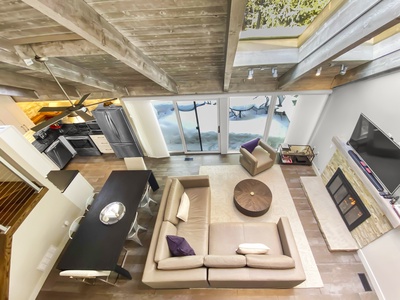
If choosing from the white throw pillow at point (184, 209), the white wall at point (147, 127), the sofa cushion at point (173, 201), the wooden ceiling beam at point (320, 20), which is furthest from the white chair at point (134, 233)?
the wooden ceiling beam at point (320, 20)

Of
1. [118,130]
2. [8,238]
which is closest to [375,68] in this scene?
[118,130]

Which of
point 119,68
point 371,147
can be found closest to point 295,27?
point 371,147

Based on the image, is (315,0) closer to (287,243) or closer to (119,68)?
(119,68)

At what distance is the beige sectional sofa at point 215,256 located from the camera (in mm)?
2492

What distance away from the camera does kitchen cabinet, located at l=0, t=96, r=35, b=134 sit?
4.24 m

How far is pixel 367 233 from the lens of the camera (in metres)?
3.07

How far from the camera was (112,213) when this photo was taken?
3.21 metres

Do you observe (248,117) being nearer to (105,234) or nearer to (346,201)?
(346,201)

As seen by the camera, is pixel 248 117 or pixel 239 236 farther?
pixel 248 117

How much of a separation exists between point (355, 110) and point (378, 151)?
104cm

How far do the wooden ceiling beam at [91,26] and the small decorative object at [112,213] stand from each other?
2.43 m

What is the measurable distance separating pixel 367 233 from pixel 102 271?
14.2 feet

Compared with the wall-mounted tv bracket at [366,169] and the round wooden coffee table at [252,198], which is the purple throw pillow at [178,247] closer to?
the round wooden coffee table at [252,198]

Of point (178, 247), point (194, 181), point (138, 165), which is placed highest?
point (138, 165)
